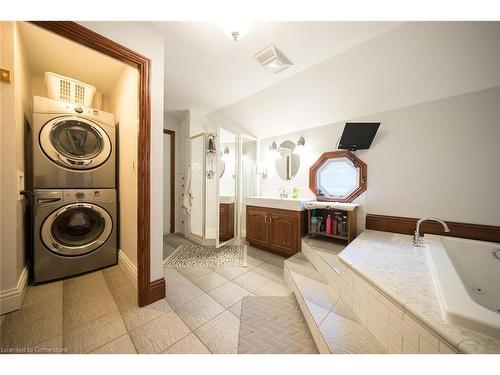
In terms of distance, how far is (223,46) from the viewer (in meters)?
1.60

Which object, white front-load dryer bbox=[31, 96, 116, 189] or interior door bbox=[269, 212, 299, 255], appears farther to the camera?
interior door bbox=[269, 212, 299, 255]

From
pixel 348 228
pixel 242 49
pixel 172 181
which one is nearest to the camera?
pixel 242 49

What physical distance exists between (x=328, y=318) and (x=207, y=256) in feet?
5.49

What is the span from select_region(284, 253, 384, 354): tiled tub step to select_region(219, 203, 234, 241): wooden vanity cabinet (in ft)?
4.77

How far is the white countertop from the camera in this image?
2.20 feet

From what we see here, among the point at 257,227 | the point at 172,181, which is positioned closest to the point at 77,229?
the point at 172,181

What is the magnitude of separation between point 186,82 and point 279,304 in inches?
104

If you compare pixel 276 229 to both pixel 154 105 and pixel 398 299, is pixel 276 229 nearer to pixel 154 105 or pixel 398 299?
pixel 398 299

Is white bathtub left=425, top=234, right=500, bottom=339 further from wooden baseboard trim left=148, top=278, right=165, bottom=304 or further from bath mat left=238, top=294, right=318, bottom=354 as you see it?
wooden baseboard trim left=148, top=278, right=165, bottom=304

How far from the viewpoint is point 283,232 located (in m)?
2.37

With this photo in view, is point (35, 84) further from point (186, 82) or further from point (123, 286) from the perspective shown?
point (123, 286)

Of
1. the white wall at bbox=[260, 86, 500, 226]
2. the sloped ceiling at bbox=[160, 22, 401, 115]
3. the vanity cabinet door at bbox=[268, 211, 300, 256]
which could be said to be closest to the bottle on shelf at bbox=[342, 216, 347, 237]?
the white wall at bbox=[260, 86, 500, 226]

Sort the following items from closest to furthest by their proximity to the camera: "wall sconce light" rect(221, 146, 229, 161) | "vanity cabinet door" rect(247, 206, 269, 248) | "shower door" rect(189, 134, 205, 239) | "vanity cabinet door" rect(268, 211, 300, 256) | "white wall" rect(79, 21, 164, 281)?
"white wall" rect(79, 21, 164, 281) → "vanity cabinet door" rect(268, 211, 300, 256) → "vanity cabinet door" rect(247, 206, 269, 248) → "shower door" rect(189, 134, 205, 239) → "wall sconce light" rect(221, 146, 229, 161)
